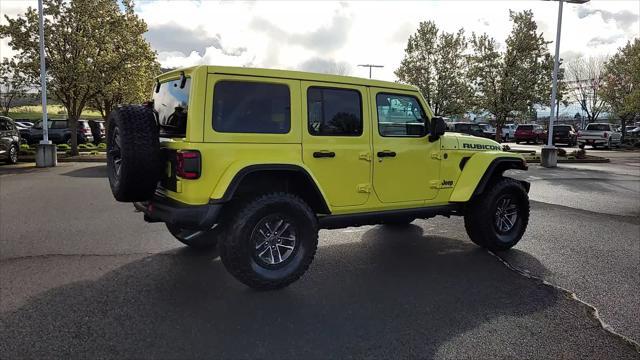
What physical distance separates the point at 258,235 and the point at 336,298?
2.97 ft

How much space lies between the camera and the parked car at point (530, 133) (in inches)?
1439

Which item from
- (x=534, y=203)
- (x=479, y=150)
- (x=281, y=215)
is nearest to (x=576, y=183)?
(x=534, y=203)

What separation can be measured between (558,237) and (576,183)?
288 inches

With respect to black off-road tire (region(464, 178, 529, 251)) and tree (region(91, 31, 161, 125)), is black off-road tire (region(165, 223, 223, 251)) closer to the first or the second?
black off-road tire (region(464, 178, 529, 251))

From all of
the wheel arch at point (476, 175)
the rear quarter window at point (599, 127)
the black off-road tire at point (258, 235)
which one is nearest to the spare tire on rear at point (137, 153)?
the black off-road tire at point (258, 235)

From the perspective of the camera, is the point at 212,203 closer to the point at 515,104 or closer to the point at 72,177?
the point at 72,177

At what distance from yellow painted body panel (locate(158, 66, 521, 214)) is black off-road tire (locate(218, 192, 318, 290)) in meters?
0.31

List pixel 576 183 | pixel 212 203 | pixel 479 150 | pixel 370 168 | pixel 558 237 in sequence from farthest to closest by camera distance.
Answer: pixel 576 183, pixel 558 237, pixel 479 150, pixel 370 168, pixel 212 203

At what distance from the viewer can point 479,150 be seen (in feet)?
18.9

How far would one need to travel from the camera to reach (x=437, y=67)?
27.6m

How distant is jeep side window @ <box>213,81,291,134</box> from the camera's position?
410cm

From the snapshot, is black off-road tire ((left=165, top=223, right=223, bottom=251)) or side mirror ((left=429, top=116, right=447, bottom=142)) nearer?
side mirror ((left=429, top=116, right=447, bottom=142))

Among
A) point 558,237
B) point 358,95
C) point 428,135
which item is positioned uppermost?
point 358,95

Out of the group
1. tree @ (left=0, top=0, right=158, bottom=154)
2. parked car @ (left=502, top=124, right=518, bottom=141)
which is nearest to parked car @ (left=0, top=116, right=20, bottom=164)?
tree @ (left=0, top=0, right=158, bottom=154)
